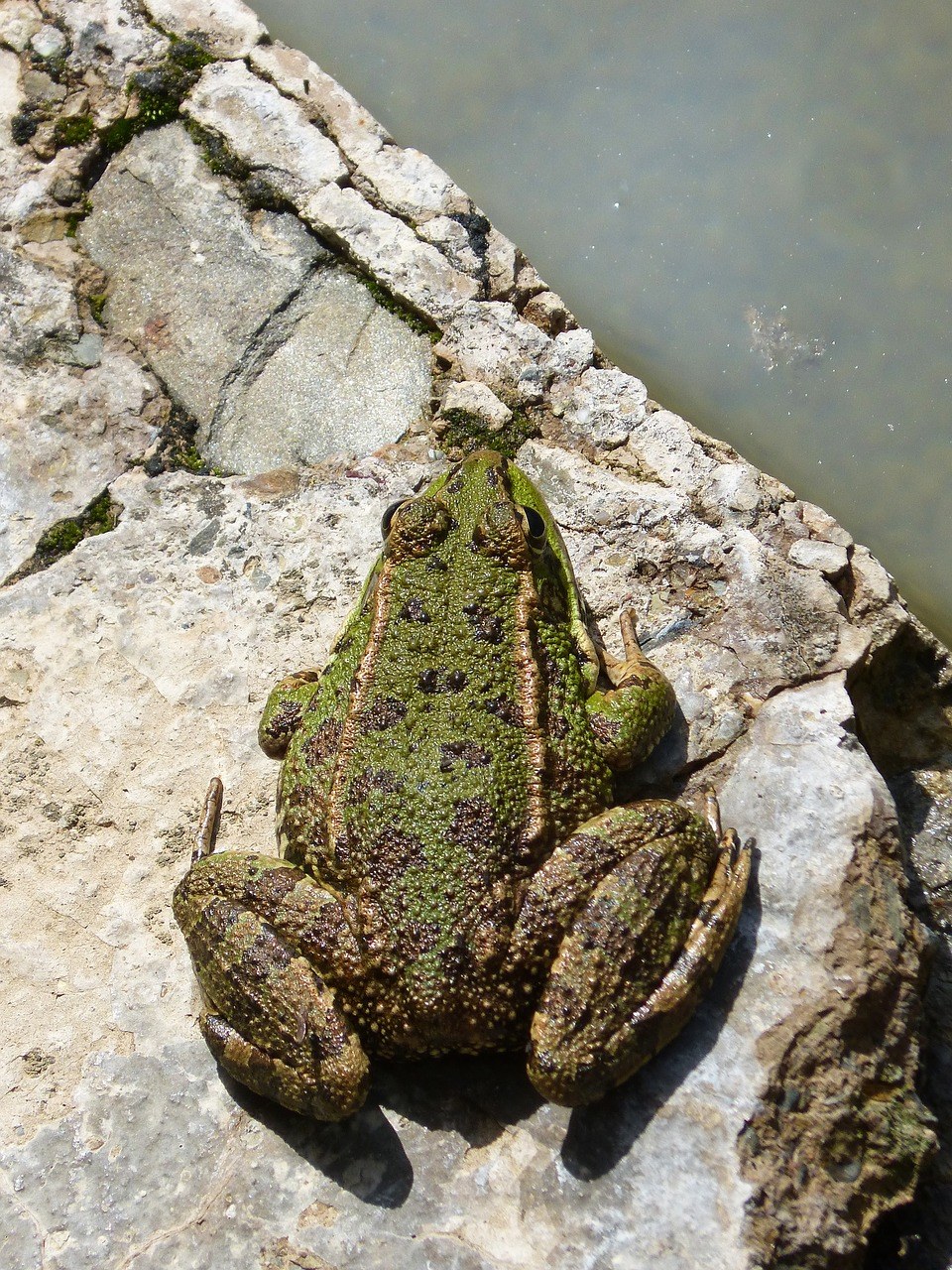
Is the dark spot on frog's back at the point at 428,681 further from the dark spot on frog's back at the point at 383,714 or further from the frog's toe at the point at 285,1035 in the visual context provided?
Result: the frog's toe at the point at 285,1035

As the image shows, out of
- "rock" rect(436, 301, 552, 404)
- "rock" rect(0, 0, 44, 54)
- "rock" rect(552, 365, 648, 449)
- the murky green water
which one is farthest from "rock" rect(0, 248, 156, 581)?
the murky green water

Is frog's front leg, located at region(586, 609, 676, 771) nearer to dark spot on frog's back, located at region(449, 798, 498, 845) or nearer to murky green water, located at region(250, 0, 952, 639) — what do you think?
dark spot on frog's back, located at region(449, 798, 498, 845)

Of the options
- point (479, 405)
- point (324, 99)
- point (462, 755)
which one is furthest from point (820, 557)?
point (324, 99)

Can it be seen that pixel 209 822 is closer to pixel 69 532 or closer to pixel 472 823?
pixel 472 823

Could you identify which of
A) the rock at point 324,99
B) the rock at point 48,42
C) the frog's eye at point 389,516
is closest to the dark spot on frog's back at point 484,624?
the frog's eye at point 389,516

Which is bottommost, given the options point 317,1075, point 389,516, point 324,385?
point 317,1075

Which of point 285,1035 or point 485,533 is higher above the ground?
point 485,533
